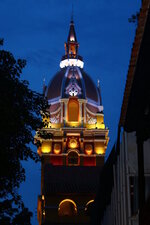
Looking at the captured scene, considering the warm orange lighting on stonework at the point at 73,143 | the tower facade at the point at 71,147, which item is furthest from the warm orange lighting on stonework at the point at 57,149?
the warm orange lighting on stonework at the point at 73,143

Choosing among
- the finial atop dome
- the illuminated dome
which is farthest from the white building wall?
the finial atop dome

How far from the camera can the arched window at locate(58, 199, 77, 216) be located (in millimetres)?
45300

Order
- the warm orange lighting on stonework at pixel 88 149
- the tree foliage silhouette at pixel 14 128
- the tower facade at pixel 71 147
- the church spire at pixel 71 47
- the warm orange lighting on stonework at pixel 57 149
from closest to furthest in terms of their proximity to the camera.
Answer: the tree foliage silhouette at pixel 14 128 → the tower facade at pixel 71 147 → the warm orange lighting on stonework at pixel 57 149 → the warm orange lighting on stonework at pixel 88 149 → the church spire at pixel 71 47

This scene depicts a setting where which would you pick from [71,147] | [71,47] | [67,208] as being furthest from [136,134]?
[71,47]

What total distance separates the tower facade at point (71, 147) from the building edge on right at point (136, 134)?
2674 centimetres

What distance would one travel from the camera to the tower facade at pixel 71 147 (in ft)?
147

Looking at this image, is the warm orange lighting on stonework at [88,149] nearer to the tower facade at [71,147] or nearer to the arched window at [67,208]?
the tower facade at [71,147]

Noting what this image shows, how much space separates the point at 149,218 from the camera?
10547 mm

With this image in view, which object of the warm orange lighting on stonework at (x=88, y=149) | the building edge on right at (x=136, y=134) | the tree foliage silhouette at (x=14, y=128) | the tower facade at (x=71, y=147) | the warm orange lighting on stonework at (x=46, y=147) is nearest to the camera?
the building edge on right at (x=136, y=134)

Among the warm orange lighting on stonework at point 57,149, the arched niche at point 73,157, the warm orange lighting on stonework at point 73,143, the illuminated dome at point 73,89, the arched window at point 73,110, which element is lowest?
the arched niche at point 73,157

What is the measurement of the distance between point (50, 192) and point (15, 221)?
2873cm

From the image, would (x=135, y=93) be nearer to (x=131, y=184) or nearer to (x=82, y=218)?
(x=131, y=184)

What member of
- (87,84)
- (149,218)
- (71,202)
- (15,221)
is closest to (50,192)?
(71,202)

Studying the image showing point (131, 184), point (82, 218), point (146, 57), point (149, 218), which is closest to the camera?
point (146, 57)
